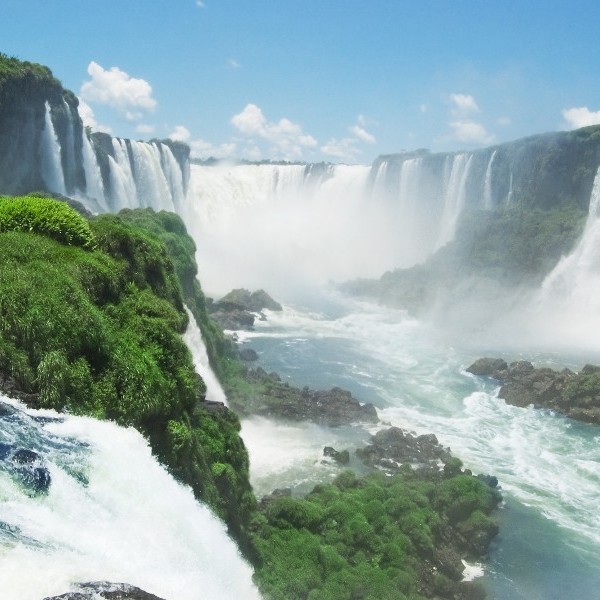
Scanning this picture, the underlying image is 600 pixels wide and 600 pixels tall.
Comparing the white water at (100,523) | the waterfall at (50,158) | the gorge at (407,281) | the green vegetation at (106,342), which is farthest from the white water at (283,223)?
the white water at (100,523)

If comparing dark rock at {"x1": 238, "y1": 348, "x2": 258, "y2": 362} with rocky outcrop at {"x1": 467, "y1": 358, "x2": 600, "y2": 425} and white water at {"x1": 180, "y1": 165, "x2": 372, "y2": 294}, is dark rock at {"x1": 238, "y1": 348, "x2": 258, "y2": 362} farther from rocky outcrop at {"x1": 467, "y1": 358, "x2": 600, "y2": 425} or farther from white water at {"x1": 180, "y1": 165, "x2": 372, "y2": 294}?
white water at {"x1": 180, "y1": 165, "x2": 372, "y2": 294}

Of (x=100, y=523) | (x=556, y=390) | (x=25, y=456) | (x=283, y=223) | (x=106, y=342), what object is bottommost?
(x=556, y=390)

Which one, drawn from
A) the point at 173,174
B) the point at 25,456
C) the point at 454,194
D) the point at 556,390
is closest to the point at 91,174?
the point at 173,174

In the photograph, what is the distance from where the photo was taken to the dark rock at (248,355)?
36.0 meters

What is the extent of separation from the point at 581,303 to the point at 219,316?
30.9m

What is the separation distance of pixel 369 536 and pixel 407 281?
4608 centimetres

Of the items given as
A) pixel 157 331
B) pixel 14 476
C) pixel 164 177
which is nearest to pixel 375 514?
pixel 157 331

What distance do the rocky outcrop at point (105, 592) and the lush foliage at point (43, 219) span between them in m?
7.79

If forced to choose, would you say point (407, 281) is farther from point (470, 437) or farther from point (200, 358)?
point (200, 358)

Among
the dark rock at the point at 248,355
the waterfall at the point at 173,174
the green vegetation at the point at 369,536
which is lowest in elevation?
the green vegetation at the point at 369,536

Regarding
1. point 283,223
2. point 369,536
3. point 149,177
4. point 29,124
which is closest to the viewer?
point 369,536

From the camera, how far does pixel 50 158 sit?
45.3 metres

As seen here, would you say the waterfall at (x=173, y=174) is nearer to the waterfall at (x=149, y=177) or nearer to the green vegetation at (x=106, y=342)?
the waterfall at (x=149, y=177)

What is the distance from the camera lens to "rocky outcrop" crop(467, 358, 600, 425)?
96.4 ft
